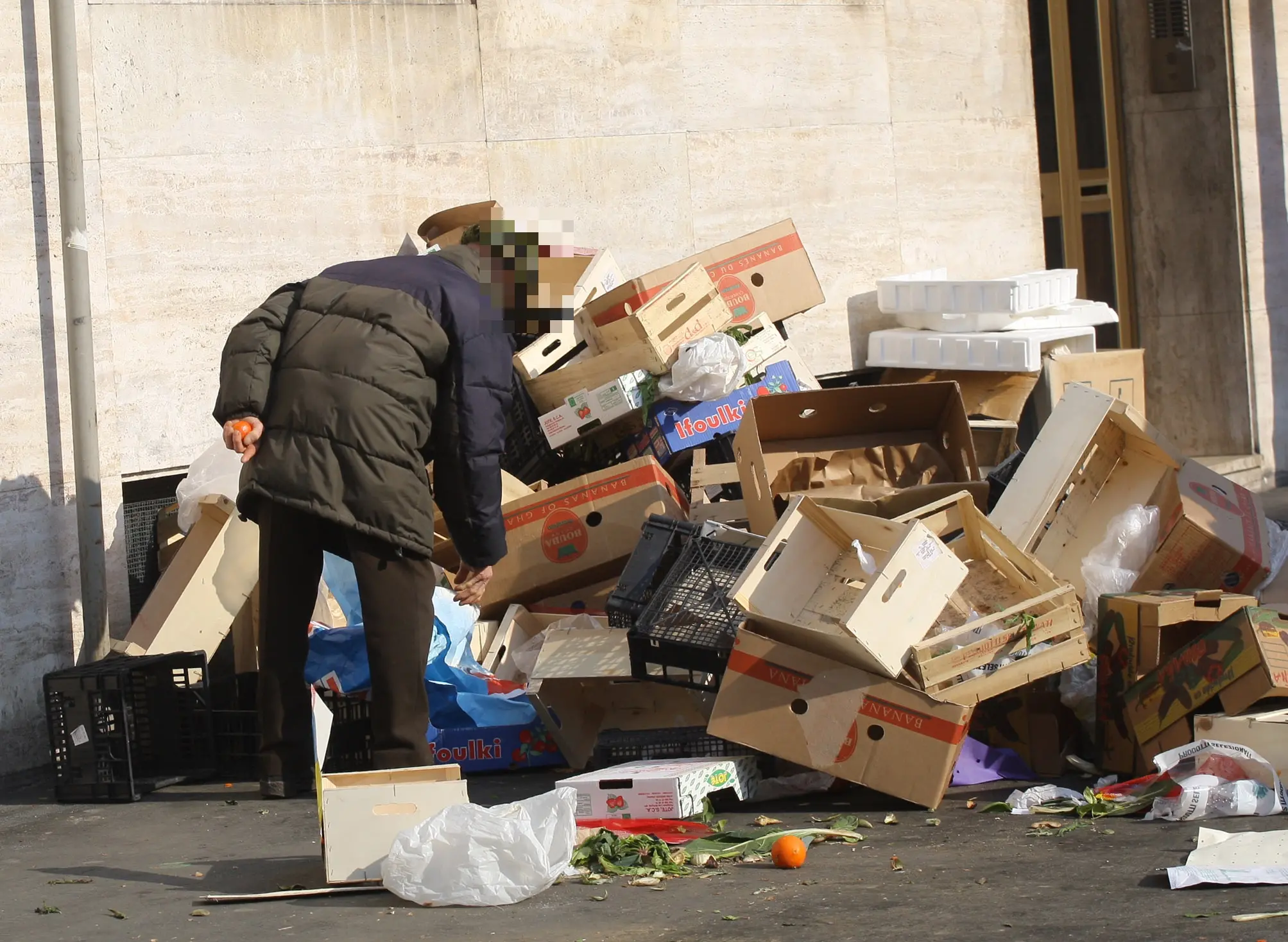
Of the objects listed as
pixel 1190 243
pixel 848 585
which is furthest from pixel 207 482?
pixel 1190 243

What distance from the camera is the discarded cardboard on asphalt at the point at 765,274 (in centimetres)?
677

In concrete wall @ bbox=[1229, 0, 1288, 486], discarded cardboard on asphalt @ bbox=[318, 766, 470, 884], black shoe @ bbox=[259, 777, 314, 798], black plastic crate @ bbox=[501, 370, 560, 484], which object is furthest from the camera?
concrete wall @ bbox=[1229, 0, 1288, 486]

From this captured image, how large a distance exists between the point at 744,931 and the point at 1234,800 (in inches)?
56.7

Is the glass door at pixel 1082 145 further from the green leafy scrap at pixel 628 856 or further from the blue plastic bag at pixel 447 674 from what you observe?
the green leafy scrap at pixel 628 856

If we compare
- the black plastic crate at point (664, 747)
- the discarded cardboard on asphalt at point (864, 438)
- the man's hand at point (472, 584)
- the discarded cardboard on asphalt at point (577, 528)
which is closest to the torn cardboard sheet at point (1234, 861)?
the black plastic crate at point (664, 747)

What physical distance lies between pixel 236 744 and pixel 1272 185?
7.02 m

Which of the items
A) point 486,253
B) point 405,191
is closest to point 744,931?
point 486,253

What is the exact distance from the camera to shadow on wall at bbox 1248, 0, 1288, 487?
9.25 meters

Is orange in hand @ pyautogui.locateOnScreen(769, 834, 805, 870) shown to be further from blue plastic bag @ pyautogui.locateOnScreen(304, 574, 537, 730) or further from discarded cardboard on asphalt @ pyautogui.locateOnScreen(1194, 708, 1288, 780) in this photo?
blue plastic bag @ pyautogui.locateOnScreen(304, 574, 537, 730)

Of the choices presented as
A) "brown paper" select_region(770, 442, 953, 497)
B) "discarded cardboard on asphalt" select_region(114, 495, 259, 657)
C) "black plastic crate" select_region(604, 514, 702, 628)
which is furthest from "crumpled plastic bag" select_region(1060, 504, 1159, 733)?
"discarded cardboard on asphalt" select_region(114, 495, 259, 657)

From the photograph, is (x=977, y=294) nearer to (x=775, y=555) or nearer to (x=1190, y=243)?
(x=775, y=555)

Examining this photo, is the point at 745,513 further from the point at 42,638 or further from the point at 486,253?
the point at 42,638

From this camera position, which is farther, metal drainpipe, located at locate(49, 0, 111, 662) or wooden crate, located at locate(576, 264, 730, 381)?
wooden crate, located at locate(576, 264, 730, 381)

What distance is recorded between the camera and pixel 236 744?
16.7ft
